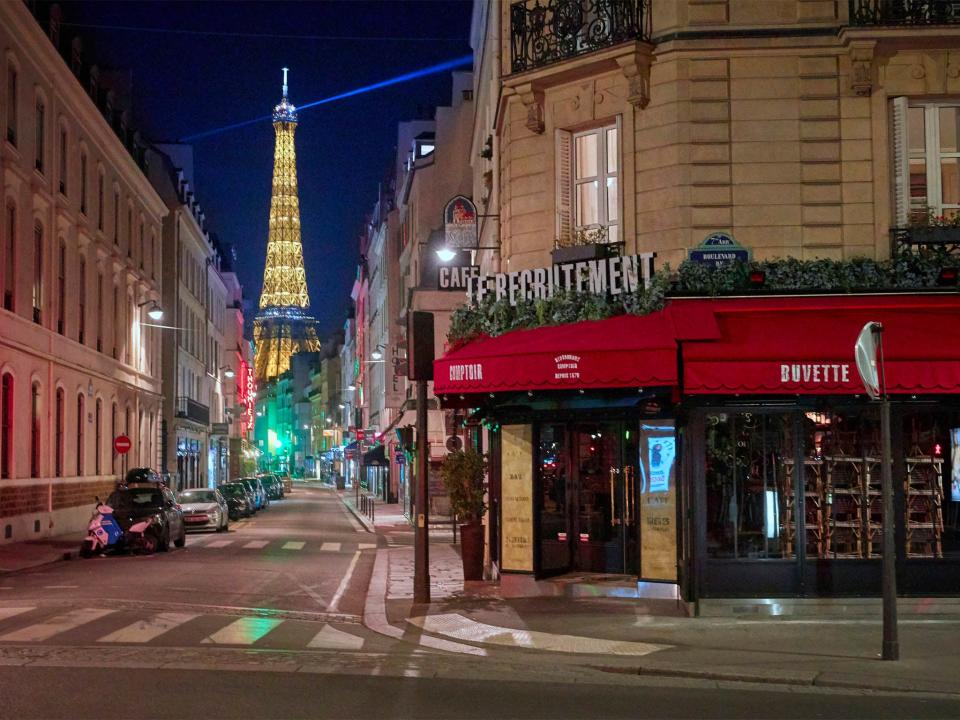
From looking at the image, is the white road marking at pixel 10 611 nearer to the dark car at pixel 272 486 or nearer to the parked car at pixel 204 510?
the parked car at pixel 204 510

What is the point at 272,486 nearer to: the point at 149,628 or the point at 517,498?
the point at 517,498

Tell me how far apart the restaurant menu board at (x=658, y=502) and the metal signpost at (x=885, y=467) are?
412 centimetres

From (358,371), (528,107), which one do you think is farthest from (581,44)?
(358,371)

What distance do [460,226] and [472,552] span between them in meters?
6.78

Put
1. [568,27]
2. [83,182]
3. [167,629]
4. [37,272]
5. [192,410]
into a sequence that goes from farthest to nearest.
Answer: [192,410], [83,182], [37,272], [568,27], [167,629]

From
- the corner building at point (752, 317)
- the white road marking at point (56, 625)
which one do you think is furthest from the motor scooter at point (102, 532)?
the corner building at point (752, 317)

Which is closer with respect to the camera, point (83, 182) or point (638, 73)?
point (638, 73)

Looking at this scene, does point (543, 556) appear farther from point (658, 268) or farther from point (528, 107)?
point (528, 107)

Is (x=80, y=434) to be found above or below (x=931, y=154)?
below

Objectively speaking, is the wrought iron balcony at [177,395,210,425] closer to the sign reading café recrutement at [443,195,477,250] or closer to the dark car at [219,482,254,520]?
the dark car at [219,482,254,520]

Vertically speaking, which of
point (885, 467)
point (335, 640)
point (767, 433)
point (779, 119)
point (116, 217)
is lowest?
point (335, 640)

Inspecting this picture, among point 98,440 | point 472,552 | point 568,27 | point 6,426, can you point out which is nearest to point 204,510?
point 98,440

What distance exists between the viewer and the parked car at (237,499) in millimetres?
47594

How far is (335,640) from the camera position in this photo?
1385 centimetres
